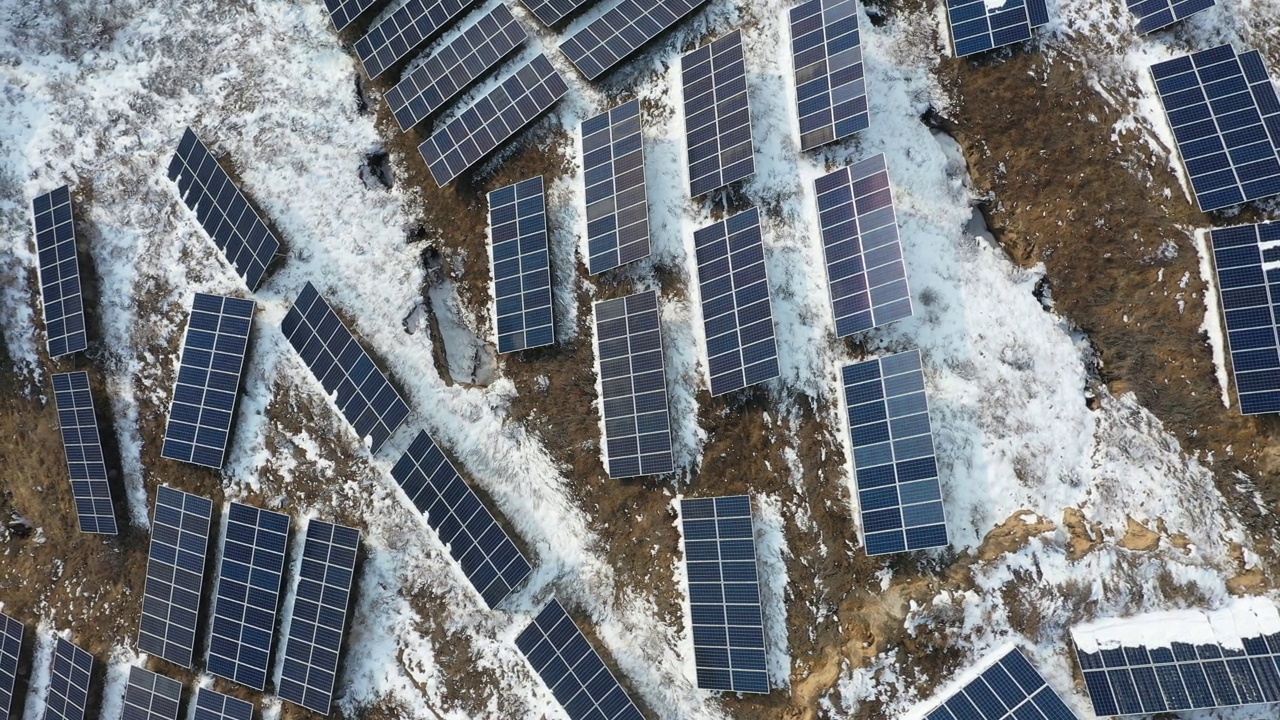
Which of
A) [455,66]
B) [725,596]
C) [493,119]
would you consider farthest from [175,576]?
[455,66]

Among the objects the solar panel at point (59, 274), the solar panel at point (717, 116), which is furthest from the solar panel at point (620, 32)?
the solar panel at point (59, 274)

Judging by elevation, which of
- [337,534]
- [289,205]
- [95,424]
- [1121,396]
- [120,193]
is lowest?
[337,534]

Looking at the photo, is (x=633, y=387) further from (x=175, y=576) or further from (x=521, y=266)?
(x=175, y=576)

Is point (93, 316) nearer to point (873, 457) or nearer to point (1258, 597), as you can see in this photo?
point (873, 457)

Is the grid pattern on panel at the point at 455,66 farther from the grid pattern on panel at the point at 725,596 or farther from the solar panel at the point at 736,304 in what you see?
the grid pattern on panel at the point at 725,596

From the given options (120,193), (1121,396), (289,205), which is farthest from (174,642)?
(1121,396)

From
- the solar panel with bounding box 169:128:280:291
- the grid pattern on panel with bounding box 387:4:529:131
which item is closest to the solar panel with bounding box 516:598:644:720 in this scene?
the solar panel with bounding box 169:128:280:291
